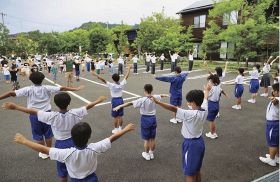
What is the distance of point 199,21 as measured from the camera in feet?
97.6

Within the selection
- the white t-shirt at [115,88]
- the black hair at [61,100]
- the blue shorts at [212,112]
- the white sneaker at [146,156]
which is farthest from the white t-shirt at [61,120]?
the blue shorts at [212,112]

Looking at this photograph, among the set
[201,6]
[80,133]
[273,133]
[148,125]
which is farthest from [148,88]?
[201,6]

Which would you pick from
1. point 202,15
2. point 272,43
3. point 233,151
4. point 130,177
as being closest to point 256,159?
point 233,151

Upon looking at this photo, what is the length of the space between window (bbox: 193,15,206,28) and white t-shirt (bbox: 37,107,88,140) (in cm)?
2814

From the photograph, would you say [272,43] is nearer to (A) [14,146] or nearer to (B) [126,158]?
(B) [126,158]

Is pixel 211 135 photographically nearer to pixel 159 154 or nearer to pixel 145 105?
pixel 159 154

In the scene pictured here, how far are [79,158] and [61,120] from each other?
1.07 metres

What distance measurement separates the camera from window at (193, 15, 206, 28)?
2922cm

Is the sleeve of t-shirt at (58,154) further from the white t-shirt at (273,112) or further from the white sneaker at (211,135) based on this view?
the white sneaker at (211,135)

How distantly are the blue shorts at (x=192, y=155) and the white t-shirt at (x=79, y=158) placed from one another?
1529mm

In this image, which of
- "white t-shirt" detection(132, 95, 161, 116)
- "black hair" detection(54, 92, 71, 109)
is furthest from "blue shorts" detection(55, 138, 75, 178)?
"white t-shirt" detection(132, 95, 161, 116)

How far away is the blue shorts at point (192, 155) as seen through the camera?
3873 mm

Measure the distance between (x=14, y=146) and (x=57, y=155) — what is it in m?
4.20

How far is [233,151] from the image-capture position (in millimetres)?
5965
